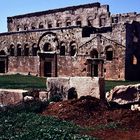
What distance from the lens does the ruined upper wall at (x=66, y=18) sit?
39656 millimetres

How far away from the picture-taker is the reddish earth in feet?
31.6

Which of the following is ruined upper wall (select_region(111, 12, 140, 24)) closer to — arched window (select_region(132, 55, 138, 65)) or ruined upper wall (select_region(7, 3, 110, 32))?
ruined upper wall (select_region(7, 3, 110, 32))

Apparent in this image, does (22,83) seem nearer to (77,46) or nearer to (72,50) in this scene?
(77,46)

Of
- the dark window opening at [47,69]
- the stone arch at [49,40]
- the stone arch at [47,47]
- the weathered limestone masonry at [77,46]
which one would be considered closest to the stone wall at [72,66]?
the weathered limestone masonry at [77,46]

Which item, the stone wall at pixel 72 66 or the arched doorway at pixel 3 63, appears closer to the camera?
the stone wall at pixel 72 66

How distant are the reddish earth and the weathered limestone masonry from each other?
17194mm

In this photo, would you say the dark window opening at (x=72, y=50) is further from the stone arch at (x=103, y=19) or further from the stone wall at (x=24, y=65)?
Result: the stone arch at (x=103, y=19)

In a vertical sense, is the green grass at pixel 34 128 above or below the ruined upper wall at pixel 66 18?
below

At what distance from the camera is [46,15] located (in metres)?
44.9

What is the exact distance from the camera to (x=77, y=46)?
106ft

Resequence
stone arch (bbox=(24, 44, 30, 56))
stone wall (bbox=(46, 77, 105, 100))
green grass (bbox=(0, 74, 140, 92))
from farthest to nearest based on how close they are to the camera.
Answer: stone arch (bbox=(24, 44, 30, 56))
green grass (bbox=(0, 74, 140, 92))
stone wall (bbox=(46, 77, 105, 100))

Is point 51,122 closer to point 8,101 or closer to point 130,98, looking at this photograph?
point 130,98

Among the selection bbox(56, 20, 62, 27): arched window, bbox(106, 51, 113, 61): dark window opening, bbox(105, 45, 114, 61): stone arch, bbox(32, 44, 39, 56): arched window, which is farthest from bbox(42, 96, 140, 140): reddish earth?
bbox(56, 20, 62, 27): arched window

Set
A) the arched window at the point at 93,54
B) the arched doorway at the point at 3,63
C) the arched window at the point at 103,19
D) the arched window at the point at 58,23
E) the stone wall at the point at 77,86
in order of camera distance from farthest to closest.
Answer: the arched window at the point at 58,23
the arched window at the point at 103,19
the arched doorway at the point at 3,63
the arched window at the point at 93,54
the stone wall at the point at 77,86
